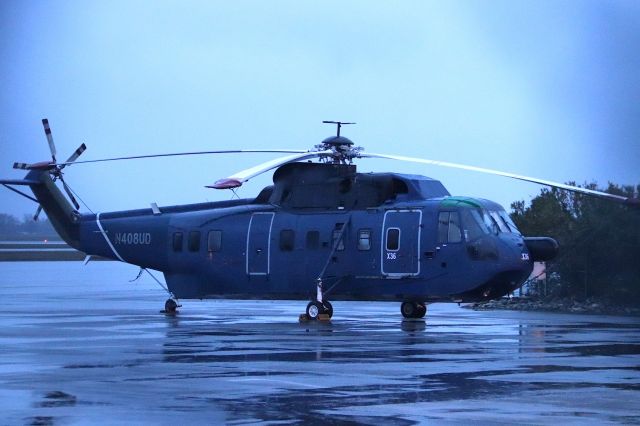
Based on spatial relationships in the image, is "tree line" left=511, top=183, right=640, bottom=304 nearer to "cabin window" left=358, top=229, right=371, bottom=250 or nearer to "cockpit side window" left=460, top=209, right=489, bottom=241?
"cockpit side window" left=460, top=209, right=489, bottom=241

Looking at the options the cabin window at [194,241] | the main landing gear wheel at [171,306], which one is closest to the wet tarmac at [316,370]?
the main landing gear wheel at [171,306]

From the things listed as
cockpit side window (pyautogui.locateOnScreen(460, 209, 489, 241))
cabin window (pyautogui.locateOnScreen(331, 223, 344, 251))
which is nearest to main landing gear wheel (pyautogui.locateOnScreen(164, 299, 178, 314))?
cabin window (pyautogui.locateOnScreen(331, 223, 344, 251))

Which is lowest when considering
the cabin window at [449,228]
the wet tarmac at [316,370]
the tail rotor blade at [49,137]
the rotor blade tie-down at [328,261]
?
the wet tarmac at [316,370]

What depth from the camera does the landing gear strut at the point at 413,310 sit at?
91.9ft

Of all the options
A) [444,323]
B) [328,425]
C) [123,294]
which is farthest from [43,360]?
[123,294]

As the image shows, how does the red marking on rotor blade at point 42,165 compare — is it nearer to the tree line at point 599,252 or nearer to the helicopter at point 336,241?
the helicopter at point 336,241

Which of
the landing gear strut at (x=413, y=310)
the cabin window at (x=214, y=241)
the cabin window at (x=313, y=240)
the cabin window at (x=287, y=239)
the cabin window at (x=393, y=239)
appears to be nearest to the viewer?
the cabin window at (x=393, y=239)

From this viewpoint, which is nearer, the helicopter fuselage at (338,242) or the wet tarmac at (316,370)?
the wet tarmac at (316,370)

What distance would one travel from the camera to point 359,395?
1313cm

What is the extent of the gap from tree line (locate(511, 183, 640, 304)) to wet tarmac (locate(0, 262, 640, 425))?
3.53m

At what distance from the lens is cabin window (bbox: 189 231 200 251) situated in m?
30.4

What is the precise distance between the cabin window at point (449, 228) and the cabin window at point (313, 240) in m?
2.96

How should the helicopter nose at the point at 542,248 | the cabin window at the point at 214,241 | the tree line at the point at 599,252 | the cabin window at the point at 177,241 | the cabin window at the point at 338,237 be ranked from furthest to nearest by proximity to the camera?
the tree line at the point at 599,252
the cabin window at the point at 177,241
the cabin window at the point at 214,241
the cabin window at the point at 338,237
the helicopter nose at the point at 542,248

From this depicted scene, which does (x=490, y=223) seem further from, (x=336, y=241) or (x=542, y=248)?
(x=336, y=241)
